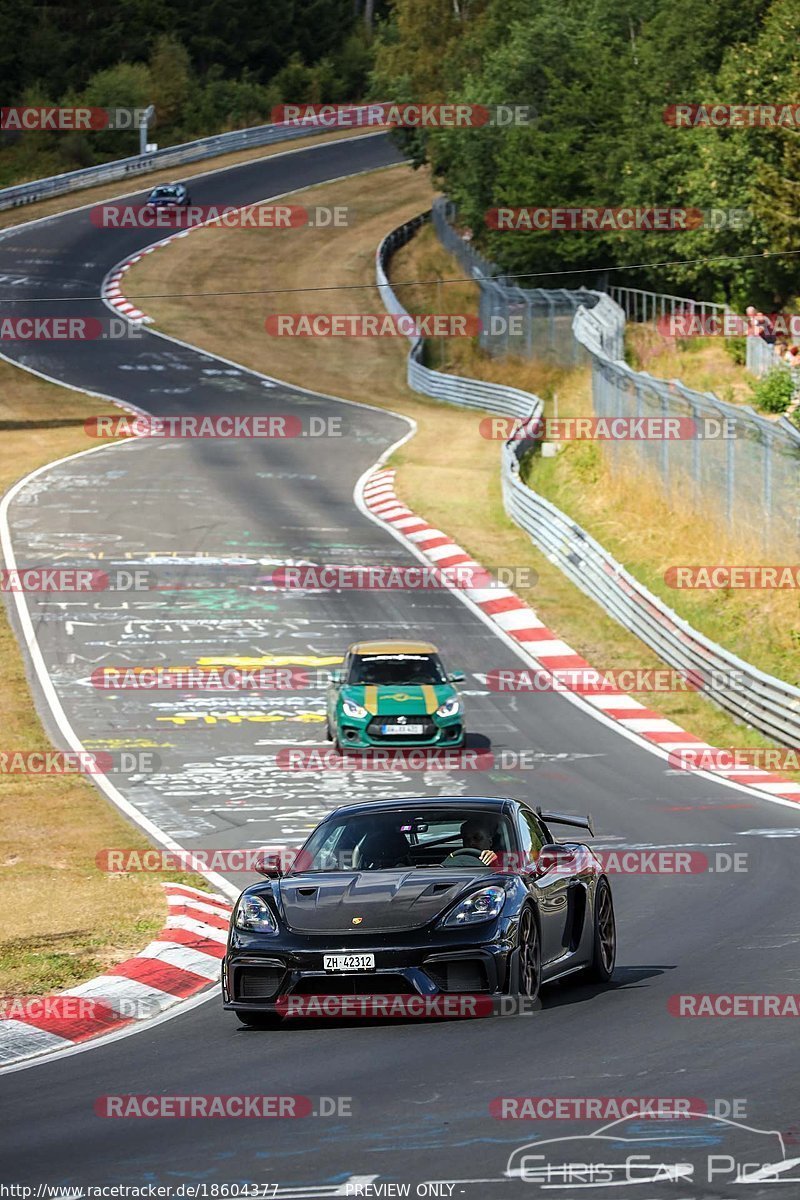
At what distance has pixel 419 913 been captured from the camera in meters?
10.1

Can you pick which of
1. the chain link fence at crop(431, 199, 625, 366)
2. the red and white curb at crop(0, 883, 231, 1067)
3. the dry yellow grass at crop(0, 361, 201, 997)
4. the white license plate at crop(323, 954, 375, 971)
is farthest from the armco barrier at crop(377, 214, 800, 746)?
the white license plate at crop(323, 954, 375, 971)

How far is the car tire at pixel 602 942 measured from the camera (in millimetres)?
11516

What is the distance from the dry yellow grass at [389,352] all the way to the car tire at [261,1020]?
1575cm

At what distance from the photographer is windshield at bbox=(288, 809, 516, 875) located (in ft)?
36.4

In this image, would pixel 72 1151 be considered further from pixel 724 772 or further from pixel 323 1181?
pixel 724 772

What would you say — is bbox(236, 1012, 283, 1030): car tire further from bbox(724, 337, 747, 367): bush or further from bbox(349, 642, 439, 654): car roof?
bbox(724, 337, 747, 367): bush

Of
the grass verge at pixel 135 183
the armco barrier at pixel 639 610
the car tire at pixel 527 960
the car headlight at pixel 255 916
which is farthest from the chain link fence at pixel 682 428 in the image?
the grass verge at pixel 135 183

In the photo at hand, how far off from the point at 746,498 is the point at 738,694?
4.74 m

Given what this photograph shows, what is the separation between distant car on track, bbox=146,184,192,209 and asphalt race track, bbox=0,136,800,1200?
1033 inches

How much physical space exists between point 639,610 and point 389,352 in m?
35.1

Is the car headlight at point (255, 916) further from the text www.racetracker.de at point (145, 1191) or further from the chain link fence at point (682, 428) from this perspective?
the chain link fence at point (682, 428)

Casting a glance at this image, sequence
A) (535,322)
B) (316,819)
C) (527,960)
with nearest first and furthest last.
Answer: (527,960) < (316,819) < (535,322)

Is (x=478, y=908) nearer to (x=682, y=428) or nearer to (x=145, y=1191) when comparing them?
(x=145, y=1191)

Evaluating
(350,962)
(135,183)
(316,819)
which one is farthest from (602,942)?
(135,183)
